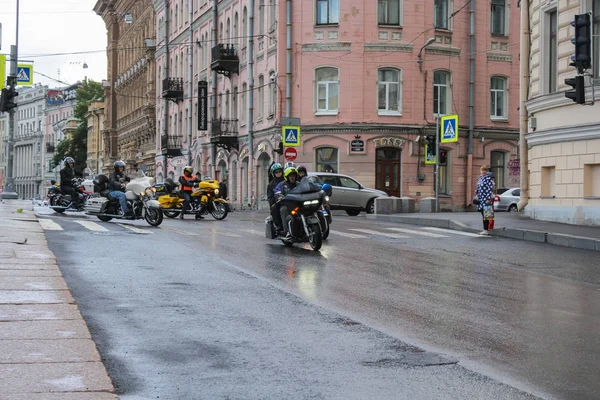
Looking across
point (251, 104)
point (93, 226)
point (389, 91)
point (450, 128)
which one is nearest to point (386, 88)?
point (389, 91)

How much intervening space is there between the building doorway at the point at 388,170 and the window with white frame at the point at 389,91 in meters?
1.81

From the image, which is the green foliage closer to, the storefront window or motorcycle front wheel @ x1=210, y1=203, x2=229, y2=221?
the storefront window

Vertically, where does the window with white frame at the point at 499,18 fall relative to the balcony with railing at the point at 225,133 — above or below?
above

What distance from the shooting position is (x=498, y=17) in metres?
47.7

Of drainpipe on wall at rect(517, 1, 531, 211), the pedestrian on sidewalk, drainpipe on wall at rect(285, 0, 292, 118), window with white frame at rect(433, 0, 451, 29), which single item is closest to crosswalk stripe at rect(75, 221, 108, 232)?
the pedestrian on sidewalk

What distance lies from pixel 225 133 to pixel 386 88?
472 inches

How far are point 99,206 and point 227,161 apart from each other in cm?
3103

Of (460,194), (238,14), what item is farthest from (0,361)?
(238,14)

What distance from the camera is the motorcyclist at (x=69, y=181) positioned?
1120 inches

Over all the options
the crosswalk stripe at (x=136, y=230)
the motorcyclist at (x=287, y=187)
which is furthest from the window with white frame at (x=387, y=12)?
the motorcyclist at (x=287, y=187)

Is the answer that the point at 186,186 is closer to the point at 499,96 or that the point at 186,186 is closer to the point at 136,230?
the point at 136,230

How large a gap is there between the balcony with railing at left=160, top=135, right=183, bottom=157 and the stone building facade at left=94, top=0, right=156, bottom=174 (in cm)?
792

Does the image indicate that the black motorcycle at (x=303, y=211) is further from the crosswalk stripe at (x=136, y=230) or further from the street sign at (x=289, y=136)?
the street sign at (x=289, y=136)

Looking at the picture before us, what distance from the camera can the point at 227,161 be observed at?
5559cm
